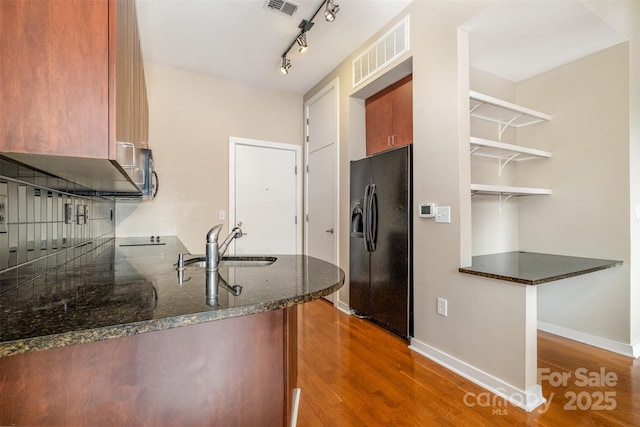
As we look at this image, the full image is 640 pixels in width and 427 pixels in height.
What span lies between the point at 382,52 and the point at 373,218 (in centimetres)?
153

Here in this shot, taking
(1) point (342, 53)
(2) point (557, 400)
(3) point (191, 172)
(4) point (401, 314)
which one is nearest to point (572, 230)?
(2) point (557, 400)

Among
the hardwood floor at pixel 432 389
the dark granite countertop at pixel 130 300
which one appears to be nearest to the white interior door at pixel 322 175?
the hardwood floor at pixel 432 389

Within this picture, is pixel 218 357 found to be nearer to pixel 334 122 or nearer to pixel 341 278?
pixel 341 278

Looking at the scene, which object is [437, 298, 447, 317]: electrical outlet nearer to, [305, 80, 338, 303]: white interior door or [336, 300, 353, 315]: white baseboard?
[336, 300, 353, 315]: white baseboard

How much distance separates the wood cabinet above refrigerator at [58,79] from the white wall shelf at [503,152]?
6.95ft

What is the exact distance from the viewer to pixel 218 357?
3.17 ft

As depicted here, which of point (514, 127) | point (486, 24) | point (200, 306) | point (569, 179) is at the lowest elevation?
point (200, 306)

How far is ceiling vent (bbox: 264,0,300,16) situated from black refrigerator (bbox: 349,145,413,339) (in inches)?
55.8

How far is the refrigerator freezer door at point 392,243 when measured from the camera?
250 cm

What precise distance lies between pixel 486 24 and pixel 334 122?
175cm

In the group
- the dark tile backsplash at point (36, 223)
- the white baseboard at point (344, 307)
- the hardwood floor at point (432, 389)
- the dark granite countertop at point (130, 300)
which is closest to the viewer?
the dark granite countertop at point (130, 300)

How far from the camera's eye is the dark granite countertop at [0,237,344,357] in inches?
24.4

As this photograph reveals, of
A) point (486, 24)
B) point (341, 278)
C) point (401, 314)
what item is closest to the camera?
point (341, 278)

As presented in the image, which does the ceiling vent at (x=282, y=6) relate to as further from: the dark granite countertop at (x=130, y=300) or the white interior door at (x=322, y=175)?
the dark granite countertop at (x=130, y=300)
